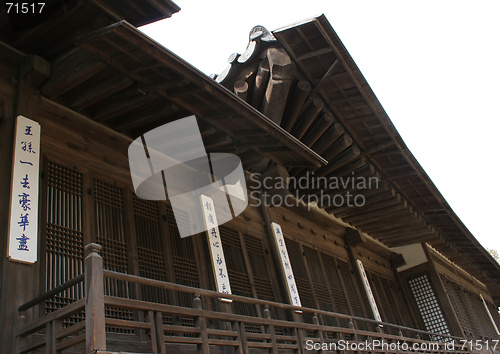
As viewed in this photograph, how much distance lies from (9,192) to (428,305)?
13.5 m

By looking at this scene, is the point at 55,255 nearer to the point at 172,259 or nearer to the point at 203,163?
the point at 172,259

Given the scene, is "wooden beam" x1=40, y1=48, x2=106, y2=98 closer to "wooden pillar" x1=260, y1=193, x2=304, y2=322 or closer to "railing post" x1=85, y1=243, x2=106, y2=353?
"railing post" x1=85, y1=243, x2=106, y2=353

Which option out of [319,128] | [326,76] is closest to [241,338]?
[326,76]

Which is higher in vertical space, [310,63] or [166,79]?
[310,63]

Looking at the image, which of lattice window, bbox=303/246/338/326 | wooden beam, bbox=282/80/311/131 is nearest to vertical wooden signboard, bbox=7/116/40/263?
wooden beam, bbox=282/80/311/131

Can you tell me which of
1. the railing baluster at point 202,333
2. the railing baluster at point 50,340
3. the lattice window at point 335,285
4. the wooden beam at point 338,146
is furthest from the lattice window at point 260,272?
the railing baluster at point 50,340

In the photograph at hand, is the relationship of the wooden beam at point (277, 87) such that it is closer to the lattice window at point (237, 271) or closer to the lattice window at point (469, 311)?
the lattice window at point (237, 271)

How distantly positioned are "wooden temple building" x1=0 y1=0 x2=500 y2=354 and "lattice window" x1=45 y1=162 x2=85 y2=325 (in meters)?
0.02

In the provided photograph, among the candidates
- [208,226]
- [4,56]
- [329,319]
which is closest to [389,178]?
[329,319]

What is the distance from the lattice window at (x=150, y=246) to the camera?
6504 mm

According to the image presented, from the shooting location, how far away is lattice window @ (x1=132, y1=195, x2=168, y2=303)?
6.50 metres

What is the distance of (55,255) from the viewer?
5586 mm

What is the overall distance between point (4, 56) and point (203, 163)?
11.6 ft

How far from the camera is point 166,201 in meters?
7.73
